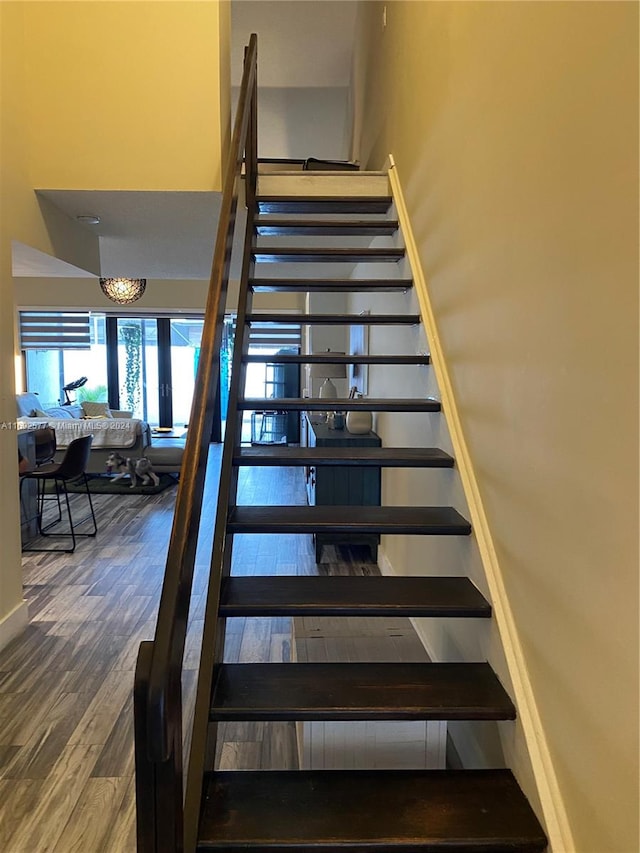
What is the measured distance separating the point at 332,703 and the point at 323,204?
288 cm

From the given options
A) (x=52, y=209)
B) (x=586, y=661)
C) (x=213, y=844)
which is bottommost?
(x=213, y=844)

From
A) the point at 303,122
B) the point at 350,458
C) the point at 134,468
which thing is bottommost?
the point at 134,468

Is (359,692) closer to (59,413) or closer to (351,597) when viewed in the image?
(351,597)

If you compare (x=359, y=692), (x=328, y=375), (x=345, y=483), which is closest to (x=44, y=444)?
→ (x=328, y=375)

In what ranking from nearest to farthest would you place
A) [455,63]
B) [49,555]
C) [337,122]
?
[455,63], [49,555], [337,122]

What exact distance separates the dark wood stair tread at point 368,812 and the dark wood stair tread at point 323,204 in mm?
3022

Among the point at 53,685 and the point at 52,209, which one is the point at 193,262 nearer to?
the point at 52,209

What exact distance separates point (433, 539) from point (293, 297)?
7.26 metres

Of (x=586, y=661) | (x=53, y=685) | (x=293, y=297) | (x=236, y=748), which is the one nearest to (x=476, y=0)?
(x=586, y=661)

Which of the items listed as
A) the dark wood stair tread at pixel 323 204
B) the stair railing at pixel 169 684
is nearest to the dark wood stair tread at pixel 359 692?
the stair railing at pixel 169 684

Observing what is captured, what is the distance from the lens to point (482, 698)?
168cm

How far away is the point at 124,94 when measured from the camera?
9.96ft

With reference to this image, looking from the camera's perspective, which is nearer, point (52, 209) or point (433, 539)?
point (433, 539)

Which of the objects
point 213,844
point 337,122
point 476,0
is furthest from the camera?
point 337,122
